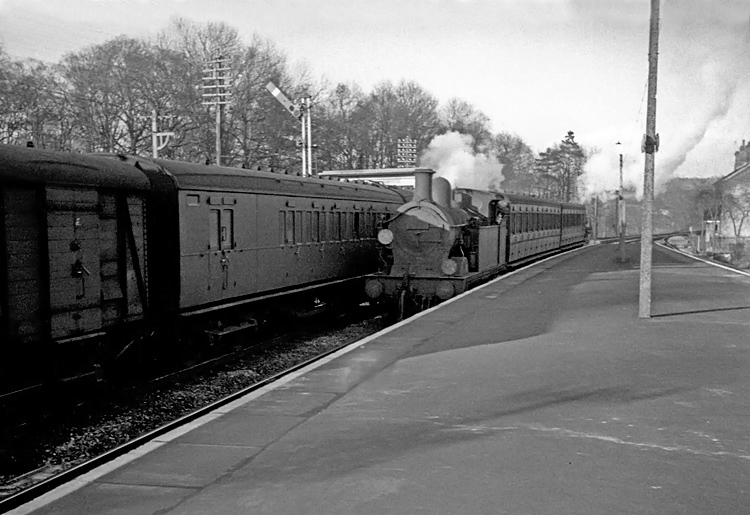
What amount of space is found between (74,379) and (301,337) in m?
6.92

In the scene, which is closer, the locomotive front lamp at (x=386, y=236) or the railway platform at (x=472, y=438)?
the railway platform at (x=472, y=438)

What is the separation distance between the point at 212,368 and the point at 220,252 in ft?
6.50

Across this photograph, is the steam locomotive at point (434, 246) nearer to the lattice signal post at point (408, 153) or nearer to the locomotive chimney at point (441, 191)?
the locomotive chimney at point (441, 191)

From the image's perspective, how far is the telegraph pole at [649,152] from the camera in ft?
43.1

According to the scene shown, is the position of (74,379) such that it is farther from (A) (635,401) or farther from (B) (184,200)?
(A) (635,401)

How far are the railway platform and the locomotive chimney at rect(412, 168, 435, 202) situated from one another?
6367 mm

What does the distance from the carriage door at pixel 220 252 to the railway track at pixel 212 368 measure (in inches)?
45.6

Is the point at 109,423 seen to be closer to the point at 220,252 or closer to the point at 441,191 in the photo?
the point at 220,252

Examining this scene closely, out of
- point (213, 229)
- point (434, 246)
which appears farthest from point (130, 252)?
point (434, 246)

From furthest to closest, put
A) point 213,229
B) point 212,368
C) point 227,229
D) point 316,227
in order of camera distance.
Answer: point 316,227
point 227,229
point 213,229
point 212,368

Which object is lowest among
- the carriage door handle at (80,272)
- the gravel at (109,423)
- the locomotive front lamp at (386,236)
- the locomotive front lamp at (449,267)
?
the gravel at (109,423)

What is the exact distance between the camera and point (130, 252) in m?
10.0

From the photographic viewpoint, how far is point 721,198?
46.5m

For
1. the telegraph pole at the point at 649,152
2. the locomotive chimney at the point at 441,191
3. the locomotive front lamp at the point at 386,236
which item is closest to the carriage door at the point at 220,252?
the locomotive front lamp at the point at 386,236
